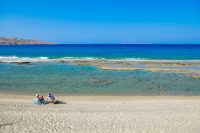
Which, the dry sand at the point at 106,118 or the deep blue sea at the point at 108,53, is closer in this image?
the dry sand at the point at 106,118

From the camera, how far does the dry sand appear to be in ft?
39.0

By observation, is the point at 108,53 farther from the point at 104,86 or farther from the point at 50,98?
the point at 50,98

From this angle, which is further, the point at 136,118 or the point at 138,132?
the point at 136,118

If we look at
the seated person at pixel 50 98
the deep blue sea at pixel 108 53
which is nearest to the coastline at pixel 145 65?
the deep blue sea at pixel 108 53

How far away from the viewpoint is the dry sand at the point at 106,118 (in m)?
11.9

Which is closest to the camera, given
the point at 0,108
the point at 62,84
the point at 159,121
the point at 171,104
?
the point at 159,121

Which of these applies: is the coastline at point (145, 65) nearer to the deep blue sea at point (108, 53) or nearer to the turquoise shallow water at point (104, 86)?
the turquoise shallow water at point (104, 86)

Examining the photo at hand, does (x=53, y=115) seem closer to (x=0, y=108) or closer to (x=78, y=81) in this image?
(x=0, y=108)

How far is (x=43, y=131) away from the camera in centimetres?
1145

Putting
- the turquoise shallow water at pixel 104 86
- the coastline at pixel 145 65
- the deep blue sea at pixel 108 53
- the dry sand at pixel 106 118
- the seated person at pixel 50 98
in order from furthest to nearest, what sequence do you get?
the deep blue sea at pixel 108 53
the coastline at pixel 145 65
the turquoise shallow water at pixel 104 86
the seated person at pixel 50 98
the dry sand at pixel 106 118

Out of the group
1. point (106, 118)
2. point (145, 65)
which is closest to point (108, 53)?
point (145, 65)

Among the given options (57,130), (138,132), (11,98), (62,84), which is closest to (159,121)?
(138,132)

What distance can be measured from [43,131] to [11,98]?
29.6 feet

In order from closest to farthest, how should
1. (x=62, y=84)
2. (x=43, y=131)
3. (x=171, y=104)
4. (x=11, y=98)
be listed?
(x=43, y=131) < (x=171, y=104) < (x=11, y=98) < (x=62, y=84)
